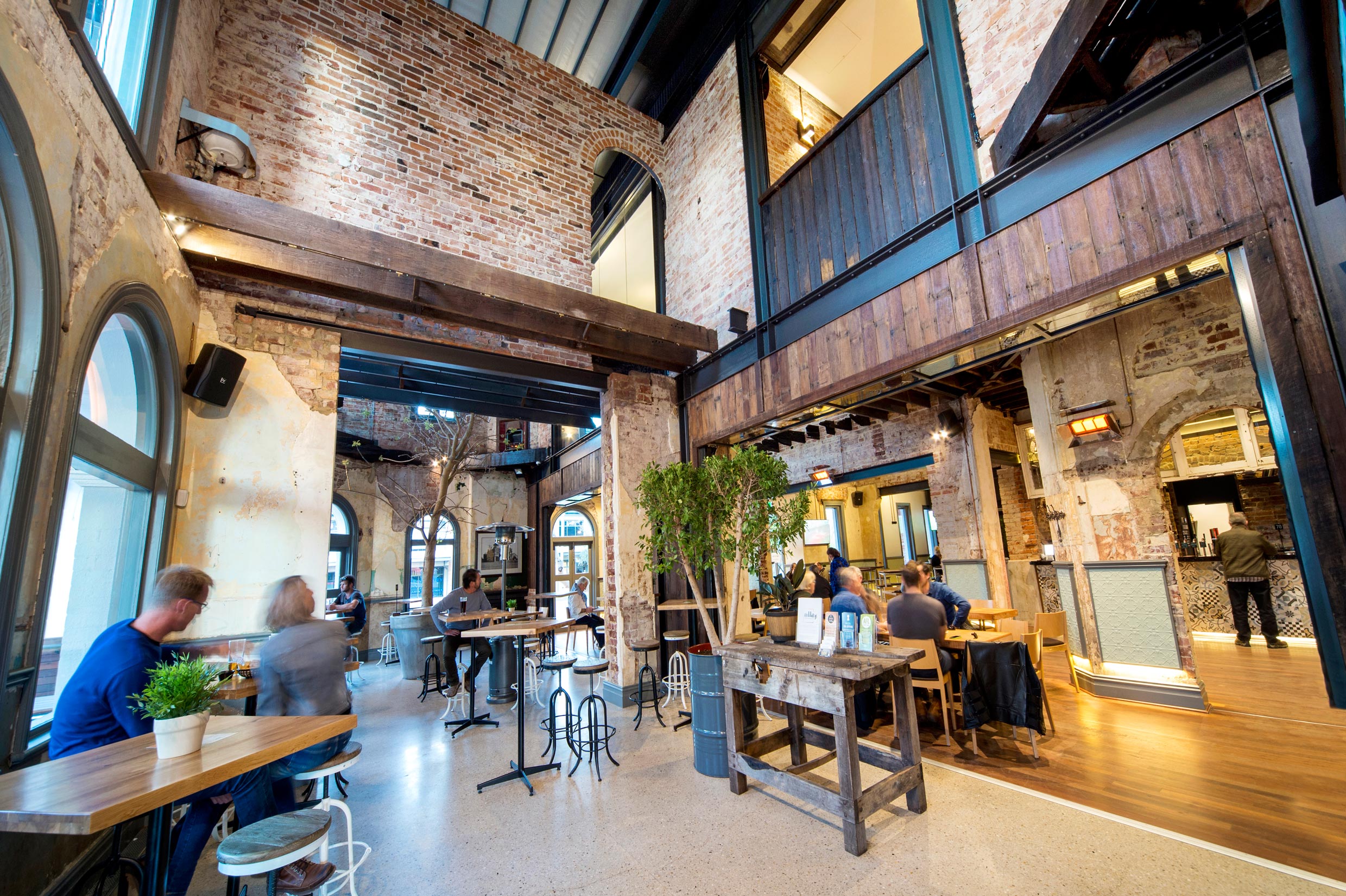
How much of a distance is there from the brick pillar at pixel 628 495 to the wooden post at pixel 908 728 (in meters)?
3.18

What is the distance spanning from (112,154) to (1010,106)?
5.17 metres

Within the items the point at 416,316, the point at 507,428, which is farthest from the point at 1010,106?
the point at 507,428

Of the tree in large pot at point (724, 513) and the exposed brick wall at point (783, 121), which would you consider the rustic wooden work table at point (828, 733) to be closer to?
the tree in large pot at point (724, 513)

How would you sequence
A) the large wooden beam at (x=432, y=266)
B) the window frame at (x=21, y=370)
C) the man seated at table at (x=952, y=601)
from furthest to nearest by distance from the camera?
the man seated at table at (x=952, y=601) < the large wooden beam at (x=432, y=266) < the window frame at (x=21, y=370)

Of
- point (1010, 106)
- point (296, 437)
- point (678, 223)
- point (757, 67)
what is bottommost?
point (296, 437)

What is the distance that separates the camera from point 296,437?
4.50 m

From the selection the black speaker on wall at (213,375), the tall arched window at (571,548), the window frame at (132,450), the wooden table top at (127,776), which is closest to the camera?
the wooden table top at (127,776)

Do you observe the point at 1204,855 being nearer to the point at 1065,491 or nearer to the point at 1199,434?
the point at 1065,491

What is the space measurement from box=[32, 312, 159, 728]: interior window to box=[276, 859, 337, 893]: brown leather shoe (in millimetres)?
1426

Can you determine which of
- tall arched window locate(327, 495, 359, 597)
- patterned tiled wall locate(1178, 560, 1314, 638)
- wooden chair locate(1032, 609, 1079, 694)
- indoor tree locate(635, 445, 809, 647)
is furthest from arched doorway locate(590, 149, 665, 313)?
patterned tiled wall locate(1178, 560, 1314, 638)

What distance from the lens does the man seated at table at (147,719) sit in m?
2.25

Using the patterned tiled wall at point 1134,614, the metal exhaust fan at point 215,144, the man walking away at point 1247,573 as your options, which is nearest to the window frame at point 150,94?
the metal exhaust fan at point 215,144

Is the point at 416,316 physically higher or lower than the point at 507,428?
lower

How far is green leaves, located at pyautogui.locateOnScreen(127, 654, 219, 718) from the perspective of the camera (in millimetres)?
1829
